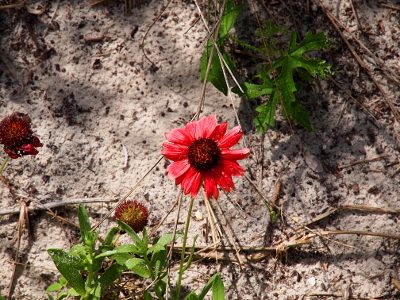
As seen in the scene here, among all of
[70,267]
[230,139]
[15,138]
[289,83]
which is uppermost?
[289,83]

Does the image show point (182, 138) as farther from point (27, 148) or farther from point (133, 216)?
point (27, 148)

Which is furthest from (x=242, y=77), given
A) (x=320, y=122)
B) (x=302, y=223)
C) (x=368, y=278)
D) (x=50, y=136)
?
(x=368, y=278)

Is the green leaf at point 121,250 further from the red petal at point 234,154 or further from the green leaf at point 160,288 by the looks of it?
the red petal at point 234,154

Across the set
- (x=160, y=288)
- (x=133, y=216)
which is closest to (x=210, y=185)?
(x=133, y=216)

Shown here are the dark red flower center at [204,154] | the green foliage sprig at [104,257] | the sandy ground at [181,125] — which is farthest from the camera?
the sandy ground at [181,125]

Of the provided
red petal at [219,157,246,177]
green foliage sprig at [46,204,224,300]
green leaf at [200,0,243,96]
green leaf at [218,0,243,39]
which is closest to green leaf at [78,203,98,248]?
green foliage sprig at [46,204,224,300]

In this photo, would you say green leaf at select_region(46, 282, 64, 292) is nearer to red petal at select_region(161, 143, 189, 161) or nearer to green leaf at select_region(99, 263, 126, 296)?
green leaf at select_region(99, 263, 126, 296)

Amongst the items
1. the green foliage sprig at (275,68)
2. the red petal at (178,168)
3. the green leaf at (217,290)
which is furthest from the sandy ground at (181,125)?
the red petal at (178,168)
